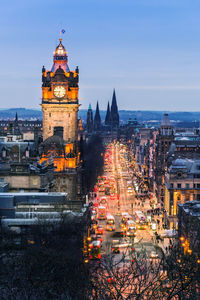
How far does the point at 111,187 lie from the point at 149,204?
28.6 meters

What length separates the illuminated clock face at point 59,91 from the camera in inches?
4624

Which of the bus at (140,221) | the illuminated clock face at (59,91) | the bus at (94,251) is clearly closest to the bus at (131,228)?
the bus at (140,221)

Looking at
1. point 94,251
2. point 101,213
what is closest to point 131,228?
point 101,213

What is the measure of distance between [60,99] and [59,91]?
5.13 feet

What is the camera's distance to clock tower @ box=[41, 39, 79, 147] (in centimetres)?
11738

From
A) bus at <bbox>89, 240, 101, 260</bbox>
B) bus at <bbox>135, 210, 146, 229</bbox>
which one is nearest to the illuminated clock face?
bus at <bbox>135, 210, 146, 229</bbox>

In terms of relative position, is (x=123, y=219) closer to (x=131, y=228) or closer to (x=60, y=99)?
(x=131, y=228)

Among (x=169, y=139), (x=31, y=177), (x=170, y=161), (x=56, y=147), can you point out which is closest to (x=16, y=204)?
(x=31, y=177)

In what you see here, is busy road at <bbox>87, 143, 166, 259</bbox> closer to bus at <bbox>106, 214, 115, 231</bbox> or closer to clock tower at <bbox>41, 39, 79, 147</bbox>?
bus at <bbox>106, 214, 115, 231</bbox>

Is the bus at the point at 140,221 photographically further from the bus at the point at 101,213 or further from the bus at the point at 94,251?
the bus at the point at 94,251

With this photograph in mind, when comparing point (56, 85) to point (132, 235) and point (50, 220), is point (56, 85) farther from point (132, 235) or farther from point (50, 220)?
point (50, 220)

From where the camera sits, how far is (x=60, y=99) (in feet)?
386

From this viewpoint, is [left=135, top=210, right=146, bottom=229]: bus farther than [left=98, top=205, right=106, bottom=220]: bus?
No

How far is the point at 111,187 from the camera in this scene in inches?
6344
